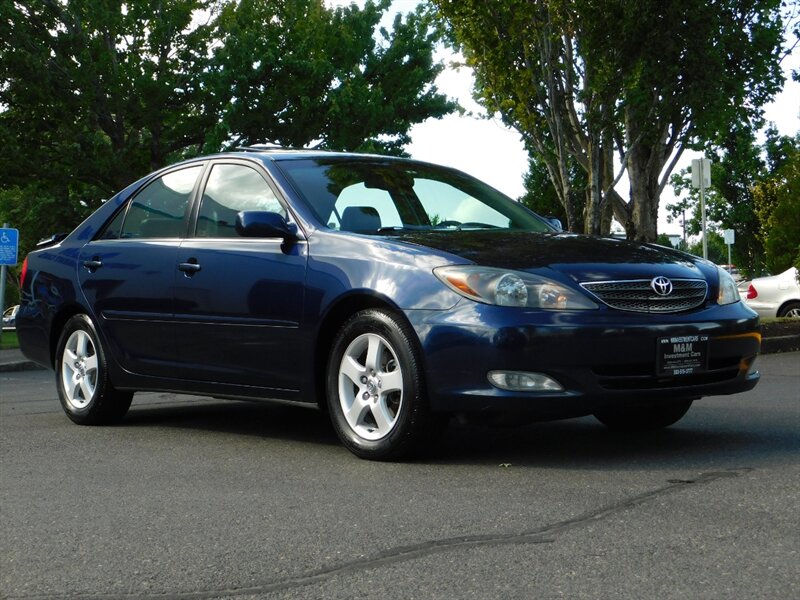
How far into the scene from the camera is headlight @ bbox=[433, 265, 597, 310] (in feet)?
18.4

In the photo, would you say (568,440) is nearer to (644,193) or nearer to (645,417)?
(645,417)

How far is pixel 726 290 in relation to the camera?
6.25 m

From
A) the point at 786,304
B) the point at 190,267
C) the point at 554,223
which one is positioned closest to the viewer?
the point at 190,267

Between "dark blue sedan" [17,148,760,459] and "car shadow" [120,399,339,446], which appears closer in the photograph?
"dark blue sedan" [17,148,760,459]

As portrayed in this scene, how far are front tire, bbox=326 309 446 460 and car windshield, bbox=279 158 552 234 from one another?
2.14 feet

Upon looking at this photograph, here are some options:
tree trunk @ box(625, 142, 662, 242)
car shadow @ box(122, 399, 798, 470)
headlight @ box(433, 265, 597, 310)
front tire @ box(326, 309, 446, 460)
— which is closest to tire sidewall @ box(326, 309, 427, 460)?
front tire @ box(326, 309, 446, 460)

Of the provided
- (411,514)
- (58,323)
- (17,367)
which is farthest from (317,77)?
(411,514)

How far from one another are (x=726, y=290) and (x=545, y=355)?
125 centimetres

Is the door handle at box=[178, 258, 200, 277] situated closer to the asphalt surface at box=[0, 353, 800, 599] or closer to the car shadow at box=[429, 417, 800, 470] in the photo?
the asphalt surface at box=[0, 353, 800, 599]

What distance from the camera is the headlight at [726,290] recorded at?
6.18 meters

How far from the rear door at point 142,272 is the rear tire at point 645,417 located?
2484 mm

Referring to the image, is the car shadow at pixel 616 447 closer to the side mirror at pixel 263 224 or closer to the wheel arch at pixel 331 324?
the wheel arch at pixel 331 324

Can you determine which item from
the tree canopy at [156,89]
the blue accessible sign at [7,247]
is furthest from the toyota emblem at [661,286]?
the tree canopy at [156,89]

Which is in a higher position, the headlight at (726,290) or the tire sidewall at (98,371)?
the headlight at (726,290)
